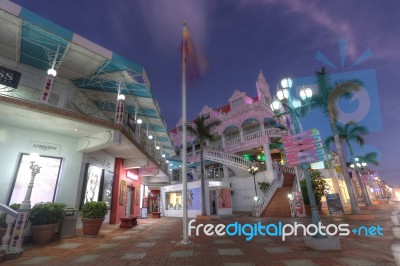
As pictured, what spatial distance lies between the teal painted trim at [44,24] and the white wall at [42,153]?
15.3 ft

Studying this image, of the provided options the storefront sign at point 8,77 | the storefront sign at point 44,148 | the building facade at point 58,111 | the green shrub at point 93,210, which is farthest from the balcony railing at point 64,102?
the green shrub at point 93,210

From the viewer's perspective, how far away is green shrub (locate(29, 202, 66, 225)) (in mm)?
7500

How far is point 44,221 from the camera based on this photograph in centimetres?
760

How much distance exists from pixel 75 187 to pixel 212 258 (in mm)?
8310

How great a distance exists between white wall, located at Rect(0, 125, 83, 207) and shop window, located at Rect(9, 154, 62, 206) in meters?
0.18

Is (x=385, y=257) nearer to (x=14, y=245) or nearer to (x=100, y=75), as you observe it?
(x=14, y=245)

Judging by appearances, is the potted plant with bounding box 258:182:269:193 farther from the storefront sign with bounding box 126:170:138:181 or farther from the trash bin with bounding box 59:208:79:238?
the trash bin with bounding box 59:208:79:238

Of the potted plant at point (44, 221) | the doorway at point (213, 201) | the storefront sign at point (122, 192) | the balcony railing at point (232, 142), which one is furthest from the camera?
the balcony railing at point (232, 142)

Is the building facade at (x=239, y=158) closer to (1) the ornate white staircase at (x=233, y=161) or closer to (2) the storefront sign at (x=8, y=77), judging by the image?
(1) the ornate white staircase at (x=233, y=161)

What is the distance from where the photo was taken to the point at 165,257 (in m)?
5.36

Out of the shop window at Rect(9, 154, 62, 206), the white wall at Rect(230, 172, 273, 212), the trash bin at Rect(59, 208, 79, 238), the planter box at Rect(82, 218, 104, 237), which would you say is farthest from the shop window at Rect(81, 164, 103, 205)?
the white wall at Rect(230, 172, 273, 212)

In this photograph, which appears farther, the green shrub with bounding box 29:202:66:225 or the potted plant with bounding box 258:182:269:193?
the potted plant with bounding box 258:182:269:193

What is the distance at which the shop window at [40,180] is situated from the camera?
340 inches

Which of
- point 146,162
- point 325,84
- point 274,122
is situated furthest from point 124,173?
point 274,122
